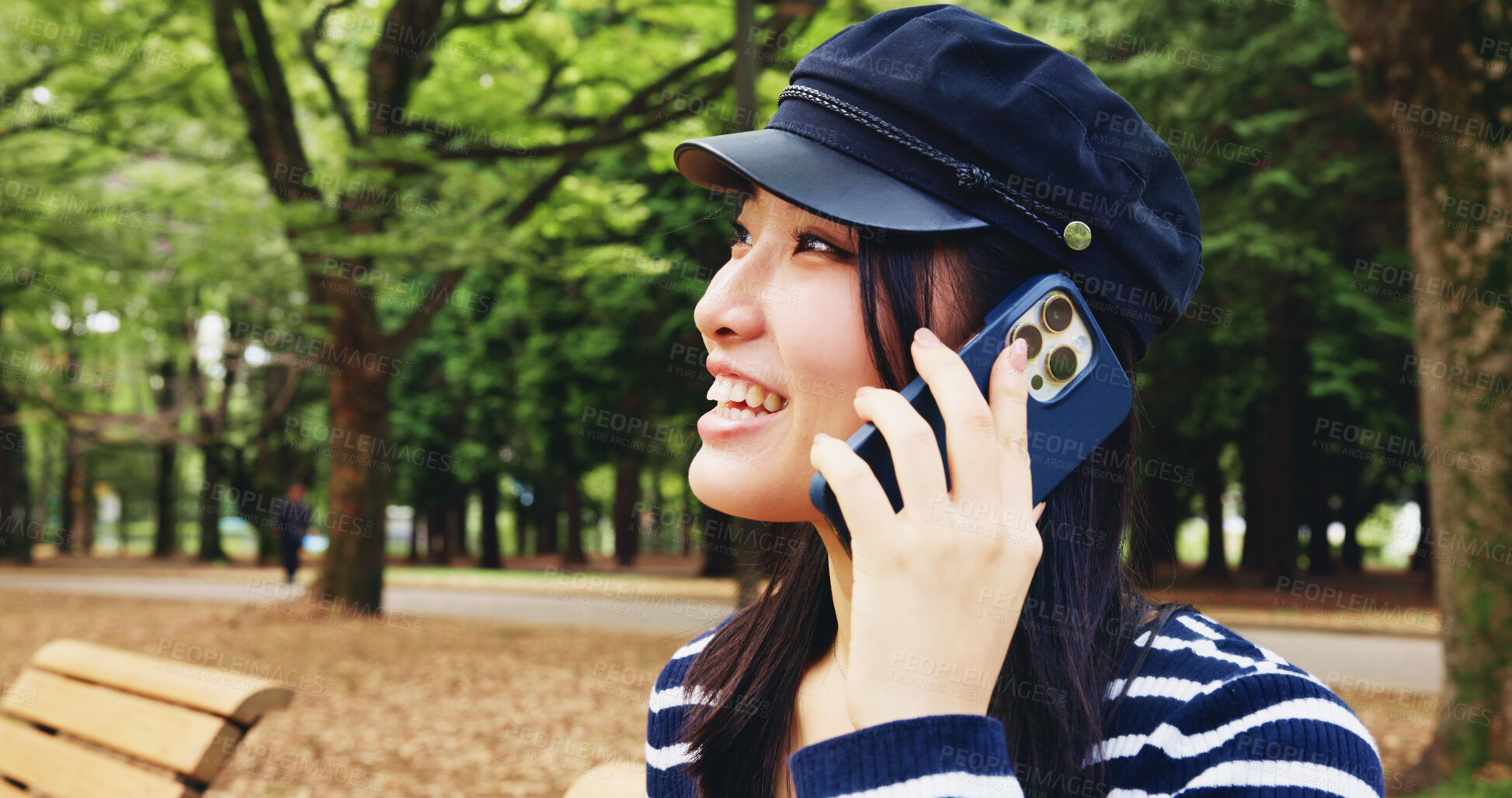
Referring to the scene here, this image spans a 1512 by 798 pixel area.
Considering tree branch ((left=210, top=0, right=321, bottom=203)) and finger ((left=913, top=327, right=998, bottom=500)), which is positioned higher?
tree branch ((left=210, top=0, right=321, bottom=203))

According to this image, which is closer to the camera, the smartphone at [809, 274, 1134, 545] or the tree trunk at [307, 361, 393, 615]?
the smartphone at [809, 274, 1134, 545]

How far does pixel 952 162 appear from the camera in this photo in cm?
131

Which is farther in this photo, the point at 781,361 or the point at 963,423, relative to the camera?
the point at 781,361

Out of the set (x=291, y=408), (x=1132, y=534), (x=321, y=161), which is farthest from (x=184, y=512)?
(x=1132, y=534)

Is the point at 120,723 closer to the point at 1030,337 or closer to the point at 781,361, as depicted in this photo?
the point at 781,361

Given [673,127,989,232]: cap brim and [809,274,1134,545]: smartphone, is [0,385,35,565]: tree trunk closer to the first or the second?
[673,127,989,232]: cap brim

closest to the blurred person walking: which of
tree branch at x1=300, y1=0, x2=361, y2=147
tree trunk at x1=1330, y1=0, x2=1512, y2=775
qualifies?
tree branch at x1=300, y1=0, x2=361, y2=147

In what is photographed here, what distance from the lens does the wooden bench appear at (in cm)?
264

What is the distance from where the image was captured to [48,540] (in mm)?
39312

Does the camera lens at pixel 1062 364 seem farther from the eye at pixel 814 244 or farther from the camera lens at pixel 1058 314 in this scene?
the eye at pixel 814 244

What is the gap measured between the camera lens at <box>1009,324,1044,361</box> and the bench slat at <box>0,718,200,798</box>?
244cm

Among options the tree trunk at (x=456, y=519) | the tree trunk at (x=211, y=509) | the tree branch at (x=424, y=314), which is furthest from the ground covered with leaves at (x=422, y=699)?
the tree trunk at (x=456, y=519)

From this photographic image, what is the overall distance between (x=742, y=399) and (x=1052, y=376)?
393 millimetres

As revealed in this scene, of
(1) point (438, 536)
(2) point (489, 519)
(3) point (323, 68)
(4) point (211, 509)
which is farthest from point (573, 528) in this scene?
(3) point (323, 68)
